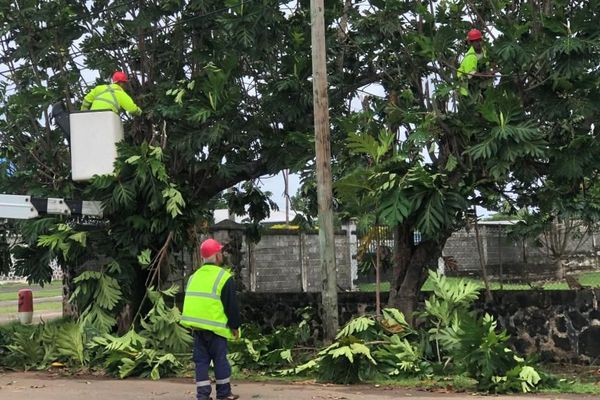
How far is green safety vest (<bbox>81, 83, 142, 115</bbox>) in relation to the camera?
33.5 ft

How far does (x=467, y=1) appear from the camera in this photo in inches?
408

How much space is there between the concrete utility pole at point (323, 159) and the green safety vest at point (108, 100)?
9.30ft

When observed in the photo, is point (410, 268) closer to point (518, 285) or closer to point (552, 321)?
point (552, 321)

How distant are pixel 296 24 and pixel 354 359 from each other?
5478 mm

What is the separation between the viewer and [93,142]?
1011 cm

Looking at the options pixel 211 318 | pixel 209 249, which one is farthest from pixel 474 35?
pixel 211 318

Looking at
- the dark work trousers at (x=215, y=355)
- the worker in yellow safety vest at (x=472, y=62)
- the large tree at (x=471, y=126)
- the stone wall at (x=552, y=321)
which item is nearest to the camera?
the dark work trousers at (x=215, y=355)

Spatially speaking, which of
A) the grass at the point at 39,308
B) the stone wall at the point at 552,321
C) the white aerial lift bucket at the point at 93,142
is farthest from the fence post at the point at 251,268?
the grass at the point at 39,308

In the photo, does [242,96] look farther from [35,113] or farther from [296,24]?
[35,113]

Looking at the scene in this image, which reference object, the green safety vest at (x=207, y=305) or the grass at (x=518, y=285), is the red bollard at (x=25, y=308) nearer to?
the grass at (x=518, y=285)

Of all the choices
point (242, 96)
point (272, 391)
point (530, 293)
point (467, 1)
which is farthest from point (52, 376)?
point (467, 1)

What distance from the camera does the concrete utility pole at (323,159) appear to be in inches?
375

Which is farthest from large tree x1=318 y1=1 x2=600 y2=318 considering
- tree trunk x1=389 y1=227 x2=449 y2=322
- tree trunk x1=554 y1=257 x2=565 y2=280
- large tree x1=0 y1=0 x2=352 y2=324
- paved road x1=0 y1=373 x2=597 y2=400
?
tree trunk x1=554 y1=257 x2=565 y2=280

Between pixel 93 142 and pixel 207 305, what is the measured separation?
12.6 ft
